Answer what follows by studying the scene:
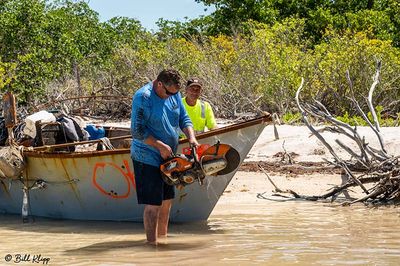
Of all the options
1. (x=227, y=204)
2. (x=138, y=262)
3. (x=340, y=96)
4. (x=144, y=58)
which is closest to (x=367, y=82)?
(x=340, y=96)

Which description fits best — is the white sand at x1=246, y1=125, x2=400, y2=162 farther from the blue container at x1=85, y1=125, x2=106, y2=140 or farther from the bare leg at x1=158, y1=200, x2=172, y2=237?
the bare leg at x1=158, y1=200, x2=172, y2=237

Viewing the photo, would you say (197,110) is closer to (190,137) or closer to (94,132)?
(190,137)

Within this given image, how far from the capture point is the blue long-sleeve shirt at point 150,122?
23.9ft

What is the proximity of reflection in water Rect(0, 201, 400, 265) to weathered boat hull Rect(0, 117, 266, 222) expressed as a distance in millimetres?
136

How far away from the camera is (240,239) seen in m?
8.17

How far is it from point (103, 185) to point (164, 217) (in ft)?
4.62

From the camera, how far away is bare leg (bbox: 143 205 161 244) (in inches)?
291

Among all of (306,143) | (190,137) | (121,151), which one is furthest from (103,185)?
(306,143)

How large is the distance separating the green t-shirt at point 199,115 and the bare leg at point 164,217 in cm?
131

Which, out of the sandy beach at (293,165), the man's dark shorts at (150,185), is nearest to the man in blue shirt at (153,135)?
the man's dark shorts at (150,185)

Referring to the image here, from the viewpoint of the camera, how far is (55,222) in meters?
9.52

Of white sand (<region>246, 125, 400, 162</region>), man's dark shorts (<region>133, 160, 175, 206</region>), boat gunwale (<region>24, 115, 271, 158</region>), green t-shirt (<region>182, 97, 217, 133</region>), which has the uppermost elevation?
green t-shirt (<region>182, 97, 217, 133</region>)

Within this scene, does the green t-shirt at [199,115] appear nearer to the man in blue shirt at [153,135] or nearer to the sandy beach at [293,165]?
the man in blue shirt at [153,135]
